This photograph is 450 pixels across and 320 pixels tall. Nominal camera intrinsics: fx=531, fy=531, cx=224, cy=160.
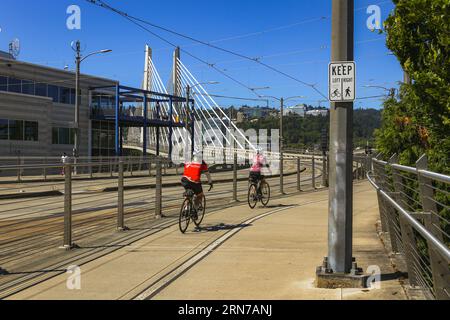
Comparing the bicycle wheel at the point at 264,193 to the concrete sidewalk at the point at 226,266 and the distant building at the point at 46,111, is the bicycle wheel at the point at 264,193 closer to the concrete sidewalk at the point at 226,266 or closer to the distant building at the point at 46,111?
the concrete sidewalk at the point at 226,266

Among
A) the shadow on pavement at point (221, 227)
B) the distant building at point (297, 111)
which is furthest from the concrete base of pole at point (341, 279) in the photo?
the distant building at point (297, 111)

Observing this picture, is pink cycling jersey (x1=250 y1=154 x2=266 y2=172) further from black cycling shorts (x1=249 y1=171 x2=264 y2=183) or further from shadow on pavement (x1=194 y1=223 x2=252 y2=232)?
shadow on pavement (x1=194 y1=223 x2=252 y2=232)

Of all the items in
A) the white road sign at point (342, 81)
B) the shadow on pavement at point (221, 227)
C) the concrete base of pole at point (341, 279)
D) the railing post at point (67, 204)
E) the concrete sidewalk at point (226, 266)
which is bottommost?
the shadow on pavement at point (221, 227)

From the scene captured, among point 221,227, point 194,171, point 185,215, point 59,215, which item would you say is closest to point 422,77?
point 185,215

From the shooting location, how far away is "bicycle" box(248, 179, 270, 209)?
14.7 metres

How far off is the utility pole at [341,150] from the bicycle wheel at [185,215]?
14.7ft

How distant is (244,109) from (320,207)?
6078 cm

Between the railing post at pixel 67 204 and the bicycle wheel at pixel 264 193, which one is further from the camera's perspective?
the bicycle wheel at pixel 264 193

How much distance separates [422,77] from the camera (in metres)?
5.49

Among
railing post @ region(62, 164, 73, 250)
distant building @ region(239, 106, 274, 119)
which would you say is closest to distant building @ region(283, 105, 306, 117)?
distant building @ region(239, 106, 274, 119)

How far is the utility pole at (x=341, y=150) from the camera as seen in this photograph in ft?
19.3

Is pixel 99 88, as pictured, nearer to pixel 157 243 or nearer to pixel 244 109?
pixel 244 109

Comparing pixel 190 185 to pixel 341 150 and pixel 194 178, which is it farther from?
pixel 341 150
